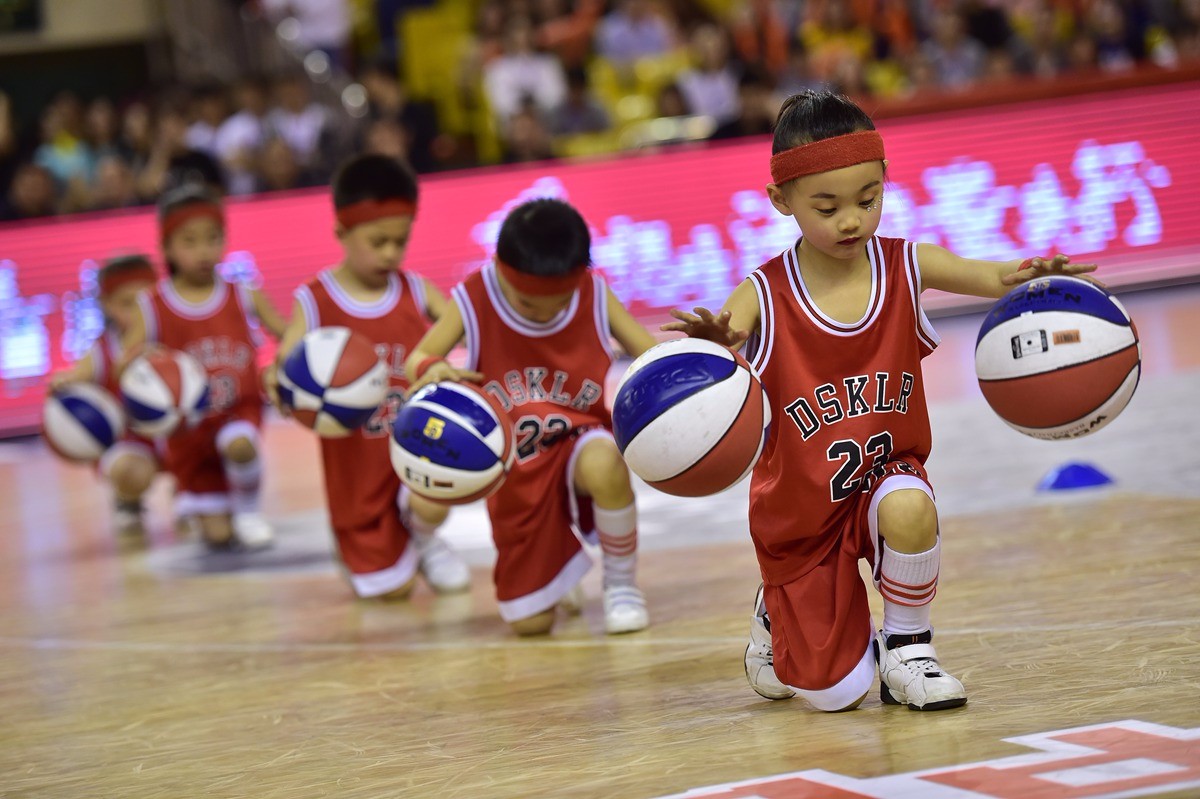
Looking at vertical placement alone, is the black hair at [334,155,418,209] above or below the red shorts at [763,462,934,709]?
above

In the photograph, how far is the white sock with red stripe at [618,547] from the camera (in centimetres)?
484

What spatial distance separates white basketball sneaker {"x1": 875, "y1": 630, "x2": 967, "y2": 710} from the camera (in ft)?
11.1

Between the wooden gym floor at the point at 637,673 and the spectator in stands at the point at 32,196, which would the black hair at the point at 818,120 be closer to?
the wooden gym floor at the point at 637,673

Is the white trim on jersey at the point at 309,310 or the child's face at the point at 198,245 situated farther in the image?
the child's face at the point at 198,245

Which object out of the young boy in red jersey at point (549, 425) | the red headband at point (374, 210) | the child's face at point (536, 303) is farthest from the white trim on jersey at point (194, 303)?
A: the child's face at point (536, 303)

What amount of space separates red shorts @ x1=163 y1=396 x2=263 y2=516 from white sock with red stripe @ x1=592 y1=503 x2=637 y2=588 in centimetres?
293

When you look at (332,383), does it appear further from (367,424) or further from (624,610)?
(624,610)

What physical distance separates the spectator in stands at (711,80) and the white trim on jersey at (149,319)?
8.09 meters

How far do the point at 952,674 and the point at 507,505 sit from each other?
69.0 inches

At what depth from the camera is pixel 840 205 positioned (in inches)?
139

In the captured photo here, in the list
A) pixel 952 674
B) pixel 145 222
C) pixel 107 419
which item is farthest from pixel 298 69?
pixel 952 674

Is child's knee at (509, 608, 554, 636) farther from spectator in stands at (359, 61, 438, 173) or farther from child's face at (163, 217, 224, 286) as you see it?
spectator in stands at (359, 61, 438, 173)

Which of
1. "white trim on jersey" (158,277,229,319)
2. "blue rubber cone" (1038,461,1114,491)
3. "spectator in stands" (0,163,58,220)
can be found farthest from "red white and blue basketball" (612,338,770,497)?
"spectator in stands" (0,163,58,220)

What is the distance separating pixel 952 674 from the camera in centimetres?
367
